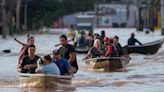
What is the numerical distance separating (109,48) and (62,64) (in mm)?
7303

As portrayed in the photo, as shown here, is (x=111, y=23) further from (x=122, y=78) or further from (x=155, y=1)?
(x=122, y=78)

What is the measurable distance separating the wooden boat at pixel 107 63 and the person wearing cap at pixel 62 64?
737cm

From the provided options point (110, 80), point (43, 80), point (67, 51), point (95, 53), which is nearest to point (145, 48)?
point (95, 53)

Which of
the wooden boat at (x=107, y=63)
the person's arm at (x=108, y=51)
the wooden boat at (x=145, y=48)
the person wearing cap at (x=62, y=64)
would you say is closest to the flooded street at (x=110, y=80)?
the wooden boat at (x=107, y=63)

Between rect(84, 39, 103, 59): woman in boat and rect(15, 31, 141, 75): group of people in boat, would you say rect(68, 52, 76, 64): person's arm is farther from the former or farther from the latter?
rect(84, 39, 103, 59): woman in boat

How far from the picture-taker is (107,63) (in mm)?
26297

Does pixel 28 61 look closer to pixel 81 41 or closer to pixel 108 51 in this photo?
pixel 108 51

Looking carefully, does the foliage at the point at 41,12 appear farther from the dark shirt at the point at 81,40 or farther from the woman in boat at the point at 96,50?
the woman in boat at the point at 96,50

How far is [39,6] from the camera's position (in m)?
89.4

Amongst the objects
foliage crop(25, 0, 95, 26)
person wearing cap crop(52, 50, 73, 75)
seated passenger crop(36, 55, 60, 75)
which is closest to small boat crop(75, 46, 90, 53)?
person wearing cap crop(52, 50, 73, 75)

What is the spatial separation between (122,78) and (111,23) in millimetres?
125599

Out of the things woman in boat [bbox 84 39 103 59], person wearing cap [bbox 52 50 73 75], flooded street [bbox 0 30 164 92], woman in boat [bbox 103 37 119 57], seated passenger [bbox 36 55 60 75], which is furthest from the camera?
woman in boat [bbox 84 39 103 59]

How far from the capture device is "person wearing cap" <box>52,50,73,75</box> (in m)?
18.2

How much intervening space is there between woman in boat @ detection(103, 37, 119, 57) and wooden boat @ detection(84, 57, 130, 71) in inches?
7.0
